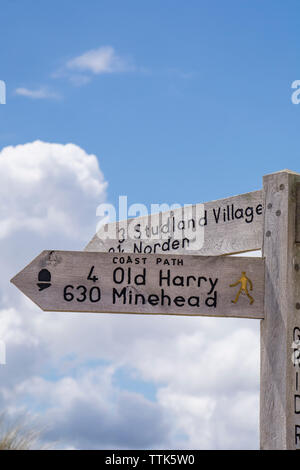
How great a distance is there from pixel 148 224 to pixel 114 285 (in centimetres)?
139

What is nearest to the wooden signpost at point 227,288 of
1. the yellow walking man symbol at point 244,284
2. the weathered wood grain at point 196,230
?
the yellow walking man symbol at point 244,284

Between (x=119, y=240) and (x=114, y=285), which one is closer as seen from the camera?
(x=114, y=285)

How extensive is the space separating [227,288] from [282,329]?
460 millimetres

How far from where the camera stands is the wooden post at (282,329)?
4594 millimetres

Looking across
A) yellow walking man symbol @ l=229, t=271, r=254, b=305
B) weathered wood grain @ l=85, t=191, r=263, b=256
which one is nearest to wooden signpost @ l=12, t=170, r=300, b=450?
yellow walking man symbol @ l=229, t=271, r=254, b=305

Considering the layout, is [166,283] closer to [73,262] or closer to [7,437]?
[73,262]

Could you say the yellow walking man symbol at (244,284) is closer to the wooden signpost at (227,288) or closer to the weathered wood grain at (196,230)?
the wooden signpost at (227,288)

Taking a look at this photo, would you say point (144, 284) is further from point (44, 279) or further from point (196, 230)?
point (196, 230)

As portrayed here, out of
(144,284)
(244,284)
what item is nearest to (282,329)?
(244,284)

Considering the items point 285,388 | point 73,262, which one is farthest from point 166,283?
point 285,388

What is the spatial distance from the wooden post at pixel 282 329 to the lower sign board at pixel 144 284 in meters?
0.11
